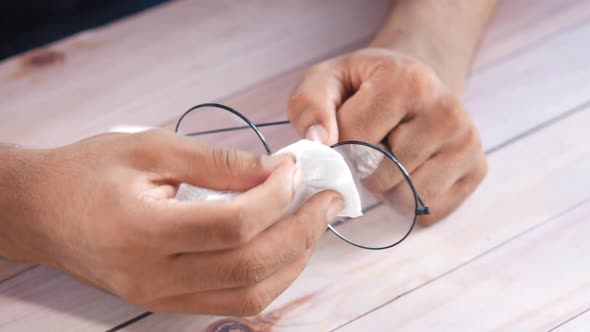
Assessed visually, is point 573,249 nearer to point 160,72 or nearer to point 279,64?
point 279,64

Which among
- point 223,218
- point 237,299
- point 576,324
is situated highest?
point 223,218

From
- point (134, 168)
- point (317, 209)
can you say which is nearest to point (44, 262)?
point (134, 168)

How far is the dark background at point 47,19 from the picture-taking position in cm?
94

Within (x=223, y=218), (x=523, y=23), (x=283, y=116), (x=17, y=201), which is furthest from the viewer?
(x=523, y=23)

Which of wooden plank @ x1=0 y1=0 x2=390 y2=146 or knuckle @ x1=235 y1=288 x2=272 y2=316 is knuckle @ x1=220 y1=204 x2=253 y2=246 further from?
wooden plank @ x1=0 y1=0 x2=390 y2=146

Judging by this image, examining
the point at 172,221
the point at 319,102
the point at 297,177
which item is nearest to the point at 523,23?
the point at 319,102

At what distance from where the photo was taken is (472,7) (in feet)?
2.94

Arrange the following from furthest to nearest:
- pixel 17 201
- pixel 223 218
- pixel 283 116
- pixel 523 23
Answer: pixel 523 23
pixel 283 116
pixel 17 201
pixel 223 218

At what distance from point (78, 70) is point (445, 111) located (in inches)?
21.0

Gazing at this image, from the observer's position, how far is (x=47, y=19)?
0.96 m

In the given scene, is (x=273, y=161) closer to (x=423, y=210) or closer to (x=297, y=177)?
(x=297, y=177)

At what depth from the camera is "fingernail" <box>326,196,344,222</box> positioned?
578 mm

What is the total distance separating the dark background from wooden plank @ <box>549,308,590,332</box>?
76 centimetres

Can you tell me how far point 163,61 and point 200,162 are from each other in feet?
1.38
